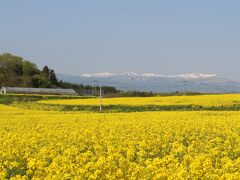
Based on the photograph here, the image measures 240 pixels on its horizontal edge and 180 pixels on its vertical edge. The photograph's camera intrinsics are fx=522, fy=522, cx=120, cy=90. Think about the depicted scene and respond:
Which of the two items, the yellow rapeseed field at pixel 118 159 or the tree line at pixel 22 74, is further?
the tree line at pixel 22 74

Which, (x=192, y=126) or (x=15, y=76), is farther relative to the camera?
(x=15, y=76)

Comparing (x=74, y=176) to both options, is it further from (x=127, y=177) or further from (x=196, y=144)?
(x=196, y=144)

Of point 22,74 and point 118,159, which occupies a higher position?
point 22,74

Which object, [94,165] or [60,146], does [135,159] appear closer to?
[60,146]

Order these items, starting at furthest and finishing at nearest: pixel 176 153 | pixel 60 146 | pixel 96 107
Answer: pixel 96 107, pixel 60 146, pixel 176 153

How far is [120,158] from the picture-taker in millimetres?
8805

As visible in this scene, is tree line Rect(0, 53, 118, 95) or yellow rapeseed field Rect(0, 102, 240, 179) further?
tree line Rect(0, 53, 118, 95)

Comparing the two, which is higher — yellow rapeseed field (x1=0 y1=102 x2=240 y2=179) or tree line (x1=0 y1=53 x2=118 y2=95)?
tree line (x1=0 y1=53 x2=118 y2=95)

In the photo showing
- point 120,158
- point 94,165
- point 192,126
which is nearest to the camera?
point 94,165

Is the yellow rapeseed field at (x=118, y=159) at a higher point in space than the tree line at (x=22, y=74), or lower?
lower

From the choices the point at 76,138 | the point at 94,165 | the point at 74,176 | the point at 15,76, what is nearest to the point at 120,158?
the point at 94,165

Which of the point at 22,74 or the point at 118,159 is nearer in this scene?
the point at 118,159

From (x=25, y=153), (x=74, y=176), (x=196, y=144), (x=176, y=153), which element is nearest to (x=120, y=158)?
(x=74, y=176)

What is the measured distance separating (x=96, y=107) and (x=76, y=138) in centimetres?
3352
